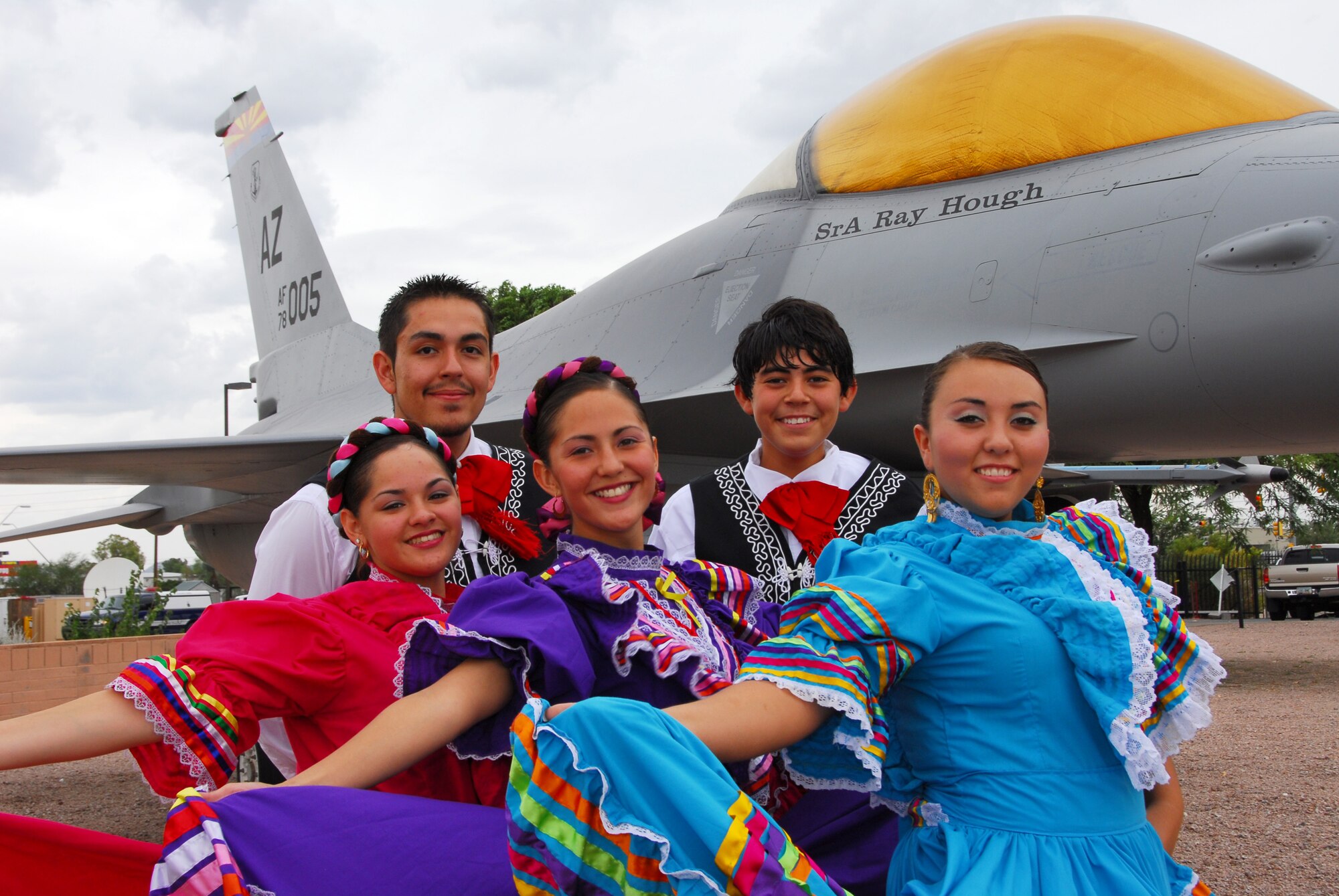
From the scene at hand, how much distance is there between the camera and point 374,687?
1781 millimetres

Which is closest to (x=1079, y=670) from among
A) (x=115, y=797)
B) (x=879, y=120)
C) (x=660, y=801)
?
(x=660, y=801)

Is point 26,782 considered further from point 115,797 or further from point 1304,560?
point 1304,560

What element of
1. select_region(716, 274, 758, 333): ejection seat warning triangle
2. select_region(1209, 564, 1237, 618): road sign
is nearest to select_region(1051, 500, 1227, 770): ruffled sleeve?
select_region(716, 274, 758, 333): ejection seat warning triangle

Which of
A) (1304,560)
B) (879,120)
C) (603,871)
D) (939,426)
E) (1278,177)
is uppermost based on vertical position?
(879,120)

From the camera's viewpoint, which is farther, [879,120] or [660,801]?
[879,120]

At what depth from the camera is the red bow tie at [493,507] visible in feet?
7.89

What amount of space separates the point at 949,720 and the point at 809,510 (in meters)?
0.99

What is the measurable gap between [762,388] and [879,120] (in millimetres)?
4055

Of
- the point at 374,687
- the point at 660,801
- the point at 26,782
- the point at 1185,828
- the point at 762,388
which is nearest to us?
the point at 660,801

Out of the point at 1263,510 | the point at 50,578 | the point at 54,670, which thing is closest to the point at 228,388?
the point at 54,670

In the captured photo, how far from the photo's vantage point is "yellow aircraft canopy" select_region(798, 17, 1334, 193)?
523 cm

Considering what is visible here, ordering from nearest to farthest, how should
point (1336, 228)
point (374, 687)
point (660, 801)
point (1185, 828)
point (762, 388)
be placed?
point (660, 801)
point (374, 687)
point (762, 388)
point (1185, 828)
point (1336, 228)

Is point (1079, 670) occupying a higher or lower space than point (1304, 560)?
higher

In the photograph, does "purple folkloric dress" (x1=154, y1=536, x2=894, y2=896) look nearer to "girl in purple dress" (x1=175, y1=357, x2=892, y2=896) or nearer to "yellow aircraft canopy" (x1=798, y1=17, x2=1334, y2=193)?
"girl in purple dress" (x1=175, y1=357, x2=892, y2=896)
